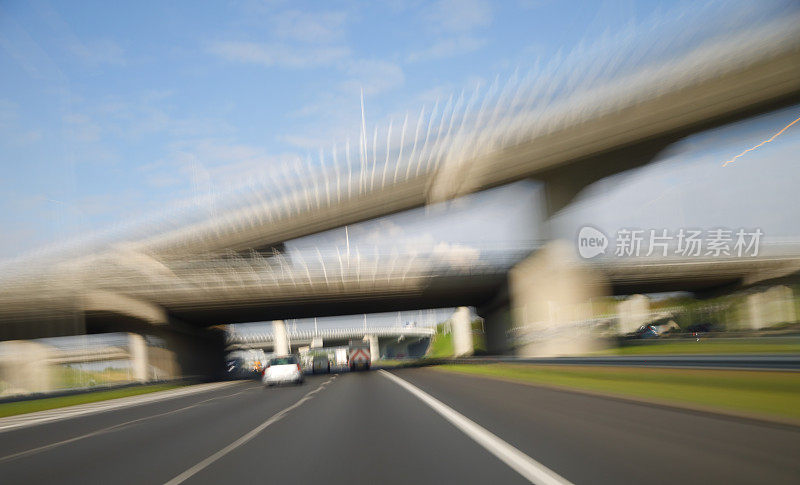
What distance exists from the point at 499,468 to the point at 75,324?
5587 cm

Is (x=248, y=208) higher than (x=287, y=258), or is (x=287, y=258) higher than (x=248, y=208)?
(x=248, y=208)

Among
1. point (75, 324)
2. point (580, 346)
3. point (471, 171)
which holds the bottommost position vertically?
point (580, 346)

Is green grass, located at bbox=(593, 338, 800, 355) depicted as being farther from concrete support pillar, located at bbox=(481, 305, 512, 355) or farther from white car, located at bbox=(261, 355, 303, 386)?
concrete support pillar, located at bbox=(481, 305, 512, 355)

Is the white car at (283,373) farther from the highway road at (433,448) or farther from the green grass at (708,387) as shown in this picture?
the highway road at (433,448)

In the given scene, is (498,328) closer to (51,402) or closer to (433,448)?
(51,402)

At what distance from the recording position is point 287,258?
54125 millimetres

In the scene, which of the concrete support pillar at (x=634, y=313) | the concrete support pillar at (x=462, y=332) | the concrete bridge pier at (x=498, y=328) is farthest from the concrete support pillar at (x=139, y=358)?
the concrete support pillar at (x=634, y=313)

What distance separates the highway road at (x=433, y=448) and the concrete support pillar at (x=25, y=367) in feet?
179

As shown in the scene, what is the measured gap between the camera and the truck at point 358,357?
55.0m

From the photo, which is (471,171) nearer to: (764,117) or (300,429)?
(764,117)

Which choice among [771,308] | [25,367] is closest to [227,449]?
[771,308]

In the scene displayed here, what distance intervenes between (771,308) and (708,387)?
17553 mm

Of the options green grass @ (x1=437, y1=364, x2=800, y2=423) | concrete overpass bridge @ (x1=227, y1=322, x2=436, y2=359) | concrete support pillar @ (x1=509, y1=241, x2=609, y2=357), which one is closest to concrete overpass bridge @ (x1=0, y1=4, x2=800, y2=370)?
concrete support pillar @ (x1=509, y1=241, x2=609, y2=357)

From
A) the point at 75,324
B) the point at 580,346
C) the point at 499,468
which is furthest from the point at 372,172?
the point at 499,468
